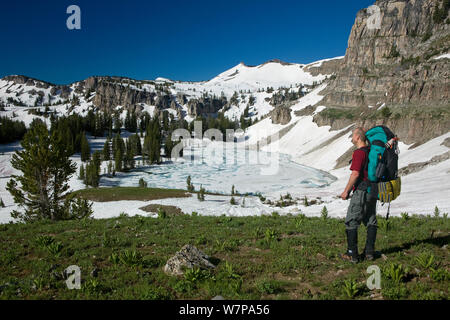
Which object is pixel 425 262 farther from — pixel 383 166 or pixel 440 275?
pixel 383 166

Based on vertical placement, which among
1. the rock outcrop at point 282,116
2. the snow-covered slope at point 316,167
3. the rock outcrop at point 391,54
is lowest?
the snow-covered slope at point 316,167

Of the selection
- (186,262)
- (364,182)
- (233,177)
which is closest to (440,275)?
(364,182)

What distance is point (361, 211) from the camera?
700cm

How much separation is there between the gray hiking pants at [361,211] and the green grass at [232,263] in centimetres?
123

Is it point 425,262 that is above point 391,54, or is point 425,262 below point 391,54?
below

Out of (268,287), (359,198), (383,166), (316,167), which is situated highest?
(383,166)

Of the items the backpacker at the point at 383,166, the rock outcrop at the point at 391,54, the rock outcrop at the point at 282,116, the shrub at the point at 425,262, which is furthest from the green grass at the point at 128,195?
the rock outcrop at the point at 282,116

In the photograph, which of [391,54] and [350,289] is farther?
[391,54]

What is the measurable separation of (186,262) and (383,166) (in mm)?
5951

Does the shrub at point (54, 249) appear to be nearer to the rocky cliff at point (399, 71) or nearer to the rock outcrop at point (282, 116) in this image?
the rocky cliff at point (399, 71)

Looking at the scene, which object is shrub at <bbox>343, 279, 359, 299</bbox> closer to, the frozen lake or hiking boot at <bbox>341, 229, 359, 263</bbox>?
hiking boot at <bbox>341, 229, 359, 263</bbox>

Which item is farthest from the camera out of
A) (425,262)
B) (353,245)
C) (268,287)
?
(353,245)

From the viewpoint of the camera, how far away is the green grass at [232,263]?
19.7ft
